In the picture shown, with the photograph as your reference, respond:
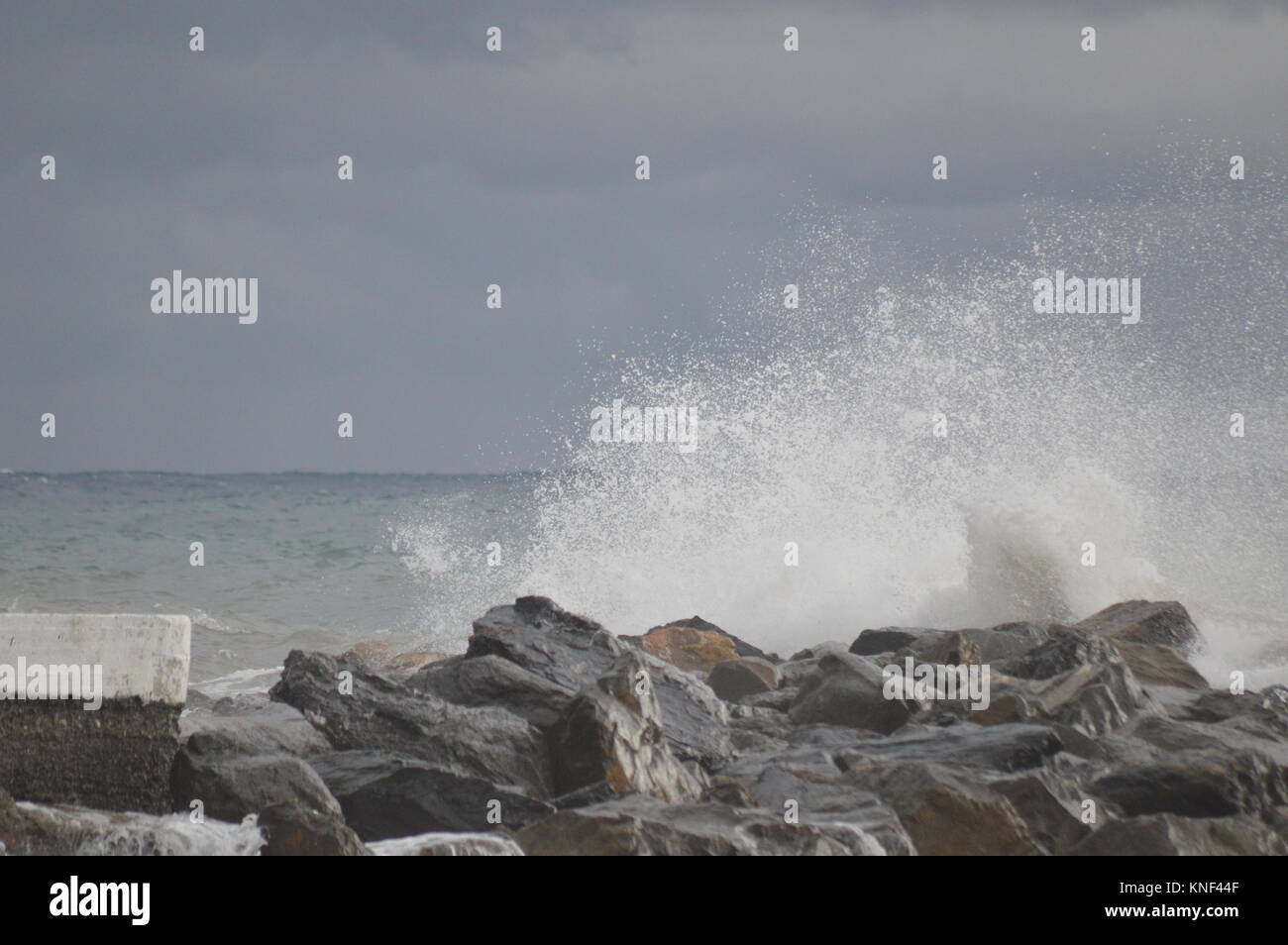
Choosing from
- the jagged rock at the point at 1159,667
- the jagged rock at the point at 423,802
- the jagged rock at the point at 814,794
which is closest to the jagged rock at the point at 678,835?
the jagged rock at the point at 814,794

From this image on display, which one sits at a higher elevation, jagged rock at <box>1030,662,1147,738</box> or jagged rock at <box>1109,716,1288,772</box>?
jagged rock at <box>1030,662,1147,738</box>

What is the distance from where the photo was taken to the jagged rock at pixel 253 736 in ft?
19.0

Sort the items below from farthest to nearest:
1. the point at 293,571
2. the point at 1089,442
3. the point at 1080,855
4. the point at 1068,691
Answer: the point at 293,571, the point at 1089,442, the point at 1068,691, the point at 1080,855

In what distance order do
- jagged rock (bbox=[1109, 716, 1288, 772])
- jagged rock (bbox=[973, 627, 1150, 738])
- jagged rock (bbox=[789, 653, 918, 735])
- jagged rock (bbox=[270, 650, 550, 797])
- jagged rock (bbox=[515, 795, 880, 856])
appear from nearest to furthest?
jagged rock (bbox=[515, 795, 880, 856])
jagged rock (bbox=[270, 650, 550, 797])
jagged rock (bbox=[1109, 716, 1288, 772])
jagged rock (bbox=[973, 627, 1150, 738])
jagged rock (bbox=[789, 653, 918, 735])

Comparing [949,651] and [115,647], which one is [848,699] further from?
[115,647]

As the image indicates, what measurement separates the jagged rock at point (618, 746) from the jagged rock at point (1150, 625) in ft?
17.1

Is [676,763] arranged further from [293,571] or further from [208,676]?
[293,571]

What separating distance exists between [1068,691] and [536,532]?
1071 centimetres

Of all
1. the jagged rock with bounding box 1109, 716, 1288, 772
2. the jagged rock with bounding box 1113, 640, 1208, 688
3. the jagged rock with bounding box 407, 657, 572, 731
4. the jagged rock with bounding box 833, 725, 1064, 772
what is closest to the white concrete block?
the jagged rock with bounding box 407, 657, 572, 731

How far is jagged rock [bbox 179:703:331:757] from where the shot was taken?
19.0 feet

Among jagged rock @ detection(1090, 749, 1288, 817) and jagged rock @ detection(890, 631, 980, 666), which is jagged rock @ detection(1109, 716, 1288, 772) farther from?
jagged rock @ detection(890, 631, 980, 666)

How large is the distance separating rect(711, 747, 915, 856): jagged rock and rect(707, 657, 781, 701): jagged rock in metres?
2.18
